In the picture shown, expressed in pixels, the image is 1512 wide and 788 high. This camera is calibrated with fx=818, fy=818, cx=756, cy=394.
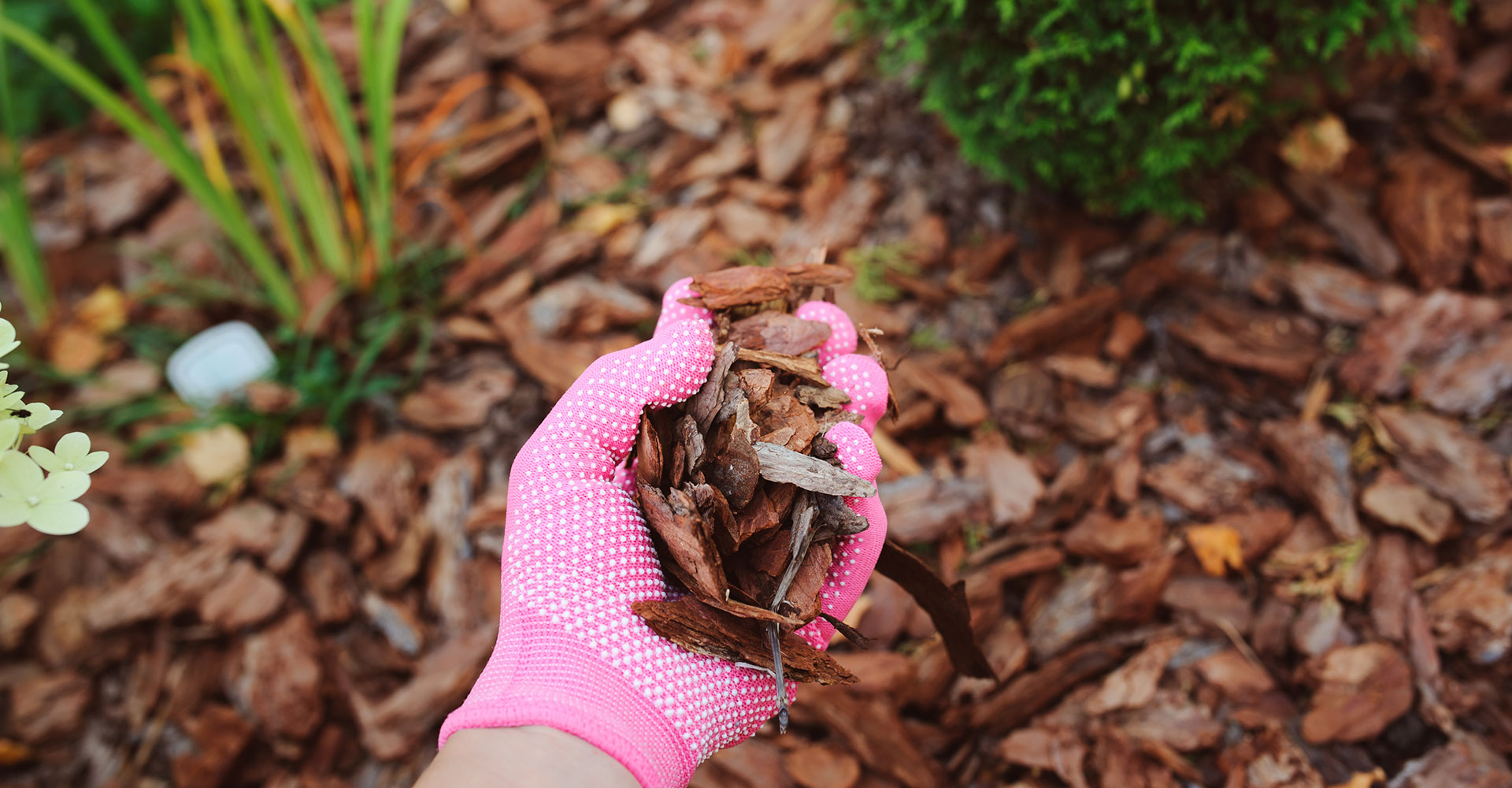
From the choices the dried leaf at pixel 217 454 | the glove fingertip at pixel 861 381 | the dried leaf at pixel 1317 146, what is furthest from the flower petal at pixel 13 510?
the dried leaf at pixel 1317 146

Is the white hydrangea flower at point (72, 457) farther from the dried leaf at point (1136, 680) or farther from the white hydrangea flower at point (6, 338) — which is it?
the dried leaf at point (1136, 680)

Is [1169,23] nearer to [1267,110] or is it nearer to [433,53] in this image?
[1267,110]

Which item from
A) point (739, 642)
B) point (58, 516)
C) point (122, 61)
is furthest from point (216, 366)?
point (739, 642)

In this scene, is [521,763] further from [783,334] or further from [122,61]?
[122,61]

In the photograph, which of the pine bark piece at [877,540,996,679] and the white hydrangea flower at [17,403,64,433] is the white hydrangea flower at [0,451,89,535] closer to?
the white hydrangea flower at [17,403,64,433]

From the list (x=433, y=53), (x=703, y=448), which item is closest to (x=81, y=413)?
(x=433, y=53)

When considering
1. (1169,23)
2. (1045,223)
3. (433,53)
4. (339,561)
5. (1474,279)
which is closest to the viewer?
(1169,23)

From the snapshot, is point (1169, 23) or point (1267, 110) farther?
point (1267, 110)
